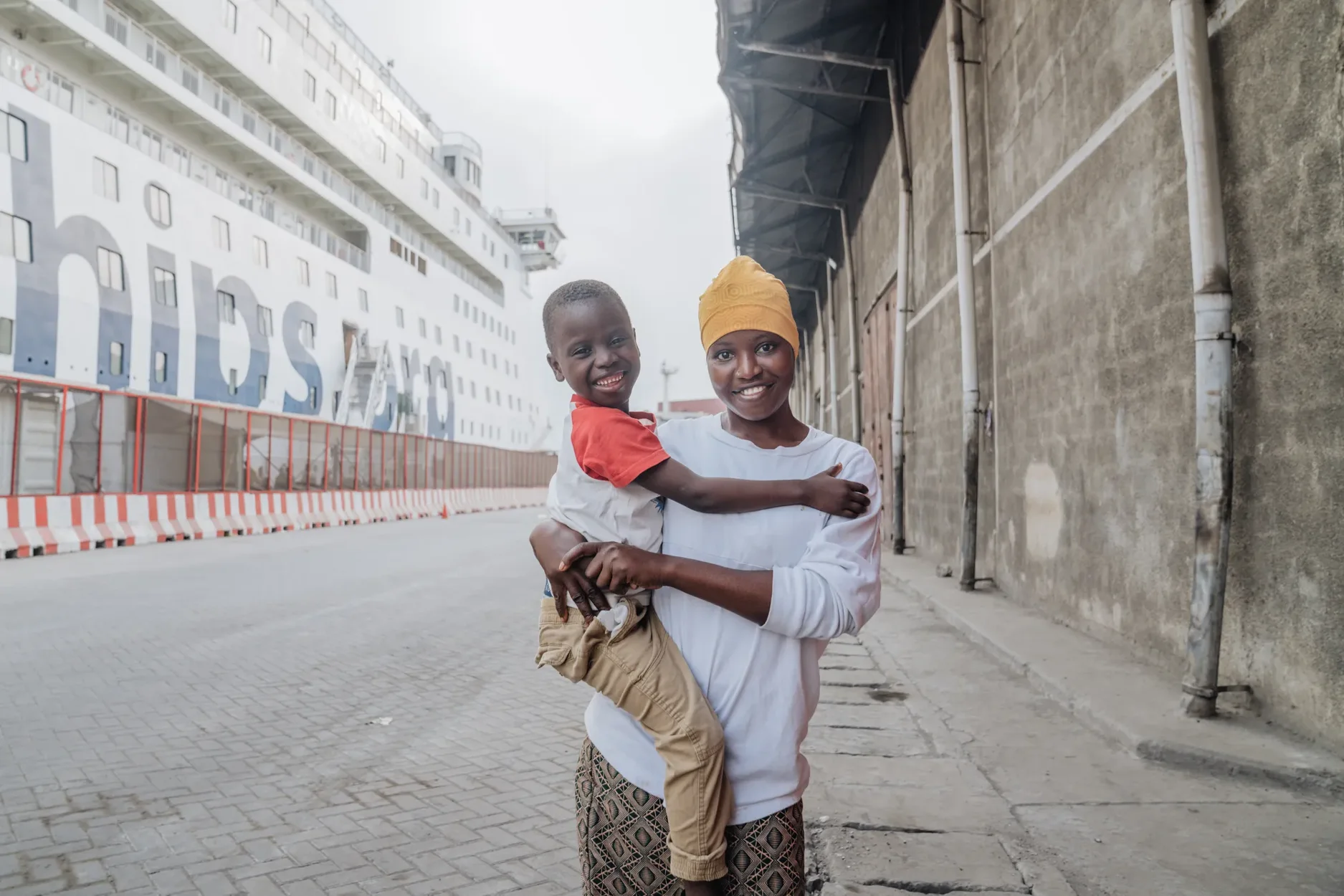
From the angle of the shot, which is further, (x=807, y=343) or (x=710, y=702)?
(x=807, y=343)

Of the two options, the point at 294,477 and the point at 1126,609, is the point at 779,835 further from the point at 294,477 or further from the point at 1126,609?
the point at 294,477

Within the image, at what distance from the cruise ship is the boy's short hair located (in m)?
15.1

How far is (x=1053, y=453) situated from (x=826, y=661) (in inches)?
99.2

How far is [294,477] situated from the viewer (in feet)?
71.5

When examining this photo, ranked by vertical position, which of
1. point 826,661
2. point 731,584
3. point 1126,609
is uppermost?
point 731,584

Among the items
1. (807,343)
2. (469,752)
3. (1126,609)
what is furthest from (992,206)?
(807,343)

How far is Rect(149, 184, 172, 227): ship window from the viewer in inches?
994

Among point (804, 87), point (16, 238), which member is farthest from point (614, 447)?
point (16, 238)

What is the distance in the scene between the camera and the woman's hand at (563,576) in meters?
1.47

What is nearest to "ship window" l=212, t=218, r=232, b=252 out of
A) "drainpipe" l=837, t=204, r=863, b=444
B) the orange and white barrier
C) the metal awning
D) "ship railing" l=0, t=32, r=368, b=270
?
"ship railing" l=0, t=32, r=368, b=270

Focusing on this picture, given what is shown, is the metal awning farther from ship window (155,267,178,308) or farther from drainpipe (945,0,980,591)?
ship window (155,267,178,308)

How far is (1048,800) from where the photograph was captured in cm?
350

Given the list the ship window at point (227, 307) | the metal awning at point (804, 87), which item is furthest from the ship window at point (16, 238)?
the metal awning at point (804, 87)

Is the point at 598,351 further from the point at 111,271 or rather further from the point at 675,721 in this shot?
the point at 111,271
